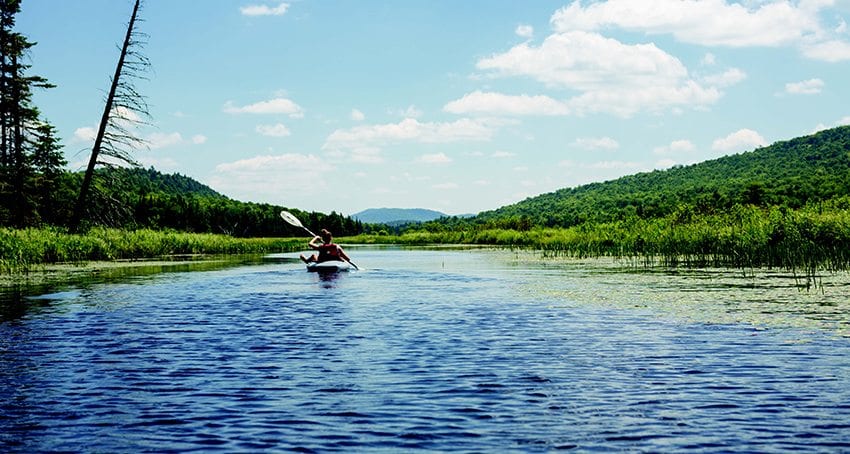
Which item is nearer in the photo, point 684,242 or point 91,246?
point 684,242

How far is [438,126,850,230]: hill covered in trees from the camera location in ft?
355

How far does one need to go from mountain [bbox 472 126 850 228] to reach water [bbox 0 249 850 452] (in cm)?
6868

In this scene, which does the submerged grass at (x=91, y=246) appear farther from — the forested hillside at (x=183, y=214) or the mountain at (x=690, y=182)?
the mountain at (x=690, y=182)

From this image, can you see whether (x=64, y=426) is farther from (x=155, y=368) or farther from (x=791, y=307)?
(x=791, y=307)

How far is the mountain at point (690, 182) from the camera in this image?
361 feet

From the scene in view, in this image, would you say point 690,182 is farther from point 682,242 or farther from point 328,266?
point 328,266

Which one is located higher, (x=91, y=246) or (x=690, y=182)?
(x=690, y=182)

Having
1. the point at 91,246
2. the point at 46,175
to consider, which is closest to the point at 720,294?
the point at 91,246

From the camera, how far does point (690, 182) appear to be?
150 metres

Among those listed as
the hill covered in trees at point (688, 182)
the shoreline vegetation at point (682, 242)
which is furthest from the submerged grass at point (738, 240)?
the hill covered in trees at point (688, 182)

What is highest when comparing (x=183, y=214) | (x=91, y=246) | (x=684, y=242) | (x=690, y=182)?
(x=690, y=182)

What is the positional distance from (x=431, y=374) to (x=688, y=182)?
151506 mm

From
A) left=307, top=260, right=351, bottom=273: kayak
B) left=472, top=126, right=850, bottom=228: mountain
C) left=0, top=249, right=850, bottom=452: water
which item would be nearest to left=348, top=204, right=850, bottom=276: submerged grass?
left=0, top=249, right=850, bottom=452: water

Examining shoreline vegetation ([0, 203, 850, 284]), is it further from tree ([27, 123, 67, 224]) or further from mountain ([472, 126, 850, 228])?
mountain ([472, 126, 850, 228])
